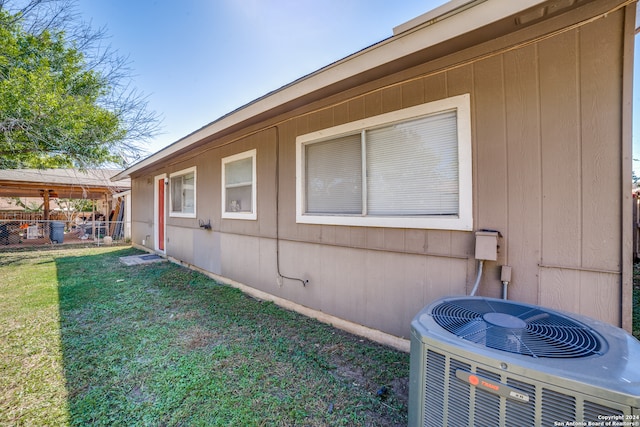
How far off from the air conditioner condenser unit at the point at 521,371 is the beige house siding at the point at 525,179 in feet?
2.43

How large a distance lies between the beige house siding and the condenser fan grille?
0.72m

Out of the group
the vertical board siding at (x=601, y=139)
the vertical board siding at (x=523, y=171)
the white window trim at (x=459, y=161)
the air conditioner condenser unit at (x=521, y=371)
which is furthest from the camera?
the white window trim at (x=459, y=161)

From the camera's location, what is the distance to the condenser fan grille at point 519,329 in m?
1.12

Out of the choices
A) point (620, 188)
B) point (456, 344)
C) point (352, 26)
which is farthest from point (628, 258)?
point (352, 26)

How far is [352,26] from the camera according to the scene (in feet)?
14.1

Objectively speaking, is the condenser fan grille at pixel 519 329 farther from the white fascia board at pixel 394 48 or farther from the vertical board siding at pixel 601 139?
the white fascia board at pixel 394 48

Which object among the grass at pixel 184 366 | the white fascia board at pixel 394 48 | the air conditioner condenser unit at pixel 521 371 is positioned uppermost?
the white fascia board at pixel 394 48

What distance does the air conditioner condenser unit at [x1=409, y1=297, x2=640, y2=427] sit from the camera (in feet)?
2.91

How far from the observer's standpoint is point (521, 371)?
980mm

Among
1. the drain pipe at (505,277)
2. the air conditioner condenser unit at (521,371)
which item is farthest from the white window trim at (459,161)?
the air conditioner condenser unit at (521,371)

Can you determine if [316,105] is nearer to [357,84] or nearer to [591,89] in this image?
[357,84]

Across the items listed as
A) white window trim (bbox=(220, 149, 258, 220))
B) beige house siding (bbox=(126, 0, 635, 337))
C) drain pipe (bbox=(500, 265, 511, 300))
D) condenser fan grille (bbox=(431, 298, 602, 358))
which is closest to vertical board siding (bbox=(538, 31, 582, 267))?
beige house siding (bbox=(126, 0, 635, 337))

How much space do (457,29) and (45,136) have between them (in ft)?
24.0

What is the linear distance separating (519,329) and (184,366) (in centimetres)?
258
